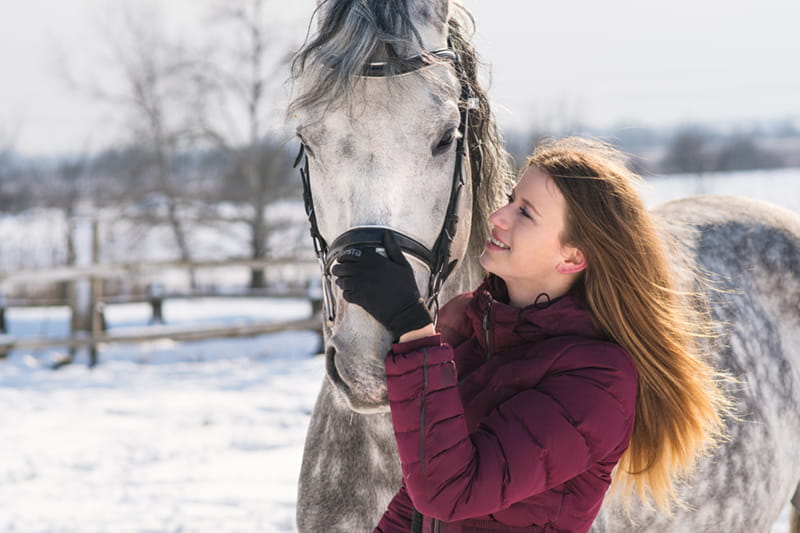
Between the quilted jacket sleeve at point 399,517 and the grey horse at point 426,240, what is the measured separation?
0.24 metres

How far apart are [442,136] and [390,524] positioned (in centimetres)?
95

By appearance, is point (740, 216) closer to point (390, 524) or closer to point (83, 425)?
point (390, 524)

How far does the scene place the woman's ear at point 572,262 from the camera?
149 centimetres

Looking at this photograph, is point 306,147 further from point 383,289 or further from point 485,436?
point 485,436

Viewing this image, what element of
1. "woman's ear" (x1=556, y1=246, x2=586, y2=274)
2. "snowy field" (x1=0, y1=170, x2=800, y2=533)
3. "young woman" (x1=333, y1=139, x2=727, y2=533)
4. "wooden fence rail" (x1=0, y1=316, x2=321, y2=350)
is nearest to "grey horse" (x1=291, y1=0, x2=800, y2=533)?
"young woman" (x1=333, y1=139, x2=727, y2=533)

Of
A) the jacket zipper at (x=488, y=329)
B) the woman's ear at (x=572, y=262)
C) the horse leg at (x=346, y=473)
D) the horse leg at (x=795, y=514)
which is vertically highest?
the woman's ear at (x=572, y=262)

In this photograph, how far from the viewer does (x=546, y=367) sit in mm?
1362

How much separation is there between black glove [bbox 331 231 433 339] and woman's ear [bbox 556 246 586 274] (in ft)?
1.10

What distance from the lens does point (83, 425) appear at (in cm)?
632

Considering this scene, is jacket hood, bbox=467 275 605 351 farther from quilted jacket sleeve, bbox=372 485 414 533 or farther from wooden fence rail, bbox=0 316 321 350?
wooden fence rail, bbox=0 316 321 350

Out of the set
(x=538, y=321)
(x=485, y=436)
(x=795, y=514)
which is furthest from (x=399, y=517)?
(x=795, y=514)

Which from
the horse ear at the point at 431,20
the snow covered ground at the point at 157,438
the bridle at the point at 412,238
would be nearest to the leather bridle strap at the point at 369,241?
the bridle at the point at 412,238

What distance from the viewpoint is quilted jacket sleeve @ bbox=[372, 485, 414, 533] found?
65.6 inches

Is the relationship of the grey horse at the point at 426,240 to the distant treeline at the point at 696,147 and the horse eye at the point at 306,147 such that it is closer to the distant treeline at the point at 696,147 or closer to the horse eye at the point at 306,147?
the horse eye at the point at 306,147
